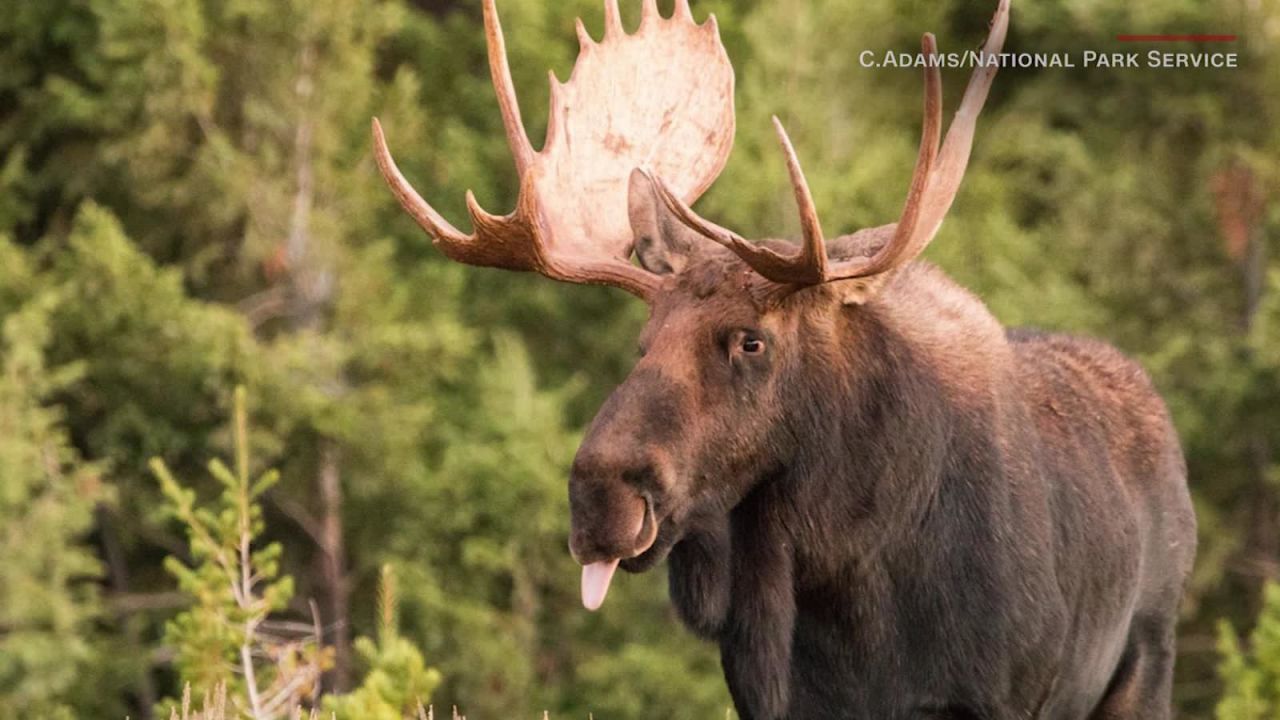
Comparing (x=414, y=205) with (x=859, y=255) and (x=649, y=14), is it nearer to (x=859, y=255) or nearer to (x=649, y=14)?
(x=649, y=14)

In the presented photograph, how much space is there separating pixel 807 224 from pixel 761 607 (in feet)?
3.51

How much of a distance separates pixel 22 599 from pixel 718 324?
52.0 ft

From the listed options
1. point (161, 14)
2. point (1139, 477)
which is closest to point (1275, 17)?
point (161, 14)

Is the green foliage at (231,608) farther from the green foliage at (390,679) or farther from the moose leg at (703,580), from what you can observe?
the moose leg at (703,580)

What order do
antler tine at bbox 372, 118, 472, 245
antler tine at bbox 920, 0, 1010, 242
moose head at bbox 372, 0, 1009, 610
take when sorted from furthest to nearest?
antler tine at bbox 372, 118, 472, 245 → antler tine at bbox 920, 0, 1010, 242 → moose head at bbox 372, 0, 1009, 610

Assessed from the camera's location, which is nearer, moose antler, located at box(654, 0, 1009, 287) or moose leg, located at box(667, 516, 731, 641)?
moose antler, located at box(654, 0, 1009, 287)

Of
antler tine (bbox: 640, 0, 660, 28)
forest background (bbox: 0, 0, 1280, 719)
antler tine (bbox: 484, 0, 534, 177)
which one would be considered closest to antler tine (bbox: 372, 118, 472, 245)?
antler tine (bbox: 484, 0, 534, 177)

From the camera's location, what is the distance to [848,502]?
6.60m

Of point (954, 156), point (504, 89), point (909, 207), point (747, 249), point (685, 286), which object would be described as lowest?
point (685, 286)

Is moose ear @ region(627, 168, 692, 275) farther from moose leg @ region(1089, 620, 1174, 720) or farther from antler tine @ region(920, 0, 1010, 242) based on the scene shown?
moose leg @ region(1089, 620, 1174, 720)

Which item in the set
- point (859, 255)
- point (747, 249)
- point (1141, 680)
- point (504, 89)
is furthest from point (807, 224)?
point (1141, 680)

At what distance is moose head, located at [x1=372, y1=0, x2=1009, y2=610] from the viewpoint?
6148 millimetres

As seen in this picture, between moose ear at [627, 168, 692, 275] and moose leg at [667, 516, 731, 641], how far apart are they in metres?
0.78

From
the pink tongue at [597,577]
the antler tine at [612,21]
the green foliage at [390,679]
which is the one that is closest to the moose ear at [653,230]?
the antler tine at [612,21]
